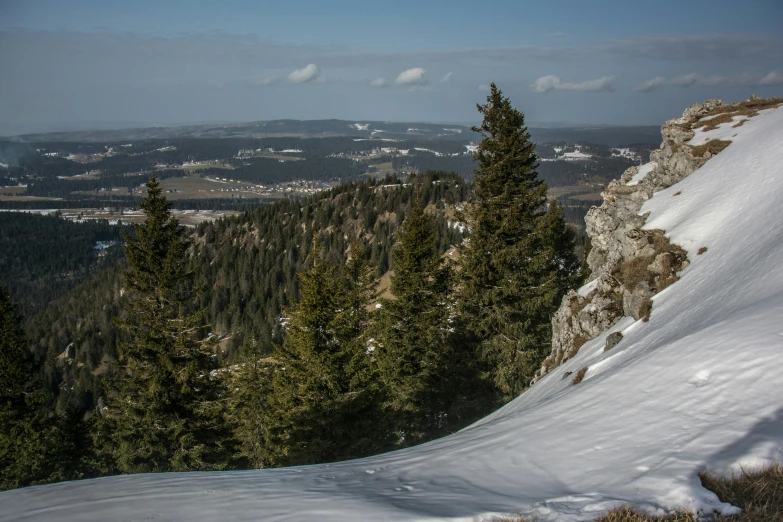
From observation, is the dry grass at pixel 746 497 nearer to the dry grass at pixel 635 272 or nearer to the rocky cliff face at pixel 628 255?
the rocky cliff face at pixel 628 255

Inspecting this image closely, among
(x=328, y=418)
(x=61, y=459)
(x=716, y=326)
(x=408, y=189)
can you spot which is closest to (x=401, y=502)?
(x=716, y=326)

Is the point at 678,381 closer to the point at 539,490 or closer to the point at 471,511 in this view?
the point at 539,490

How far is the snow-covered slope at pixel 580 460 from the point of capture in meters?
5.78

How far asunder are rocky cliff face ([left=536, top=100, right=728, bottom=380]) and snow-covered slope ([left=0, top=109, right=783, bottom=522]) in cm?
414

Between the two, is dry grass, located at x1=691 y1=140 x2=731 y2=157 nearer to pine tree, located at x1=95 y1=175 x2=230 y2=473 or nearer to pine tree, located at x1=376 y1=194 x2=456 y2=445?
pine tree, located at x1=376 y1=194 x2=456 y2=445

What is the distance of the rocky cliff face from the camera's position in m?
15.7

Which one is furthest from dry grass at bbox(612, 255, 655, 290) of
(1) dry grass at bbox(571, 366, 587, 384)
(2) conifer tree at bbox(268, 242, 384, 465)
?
(2) conifer tree at bbox(268, 242, 384, 465)

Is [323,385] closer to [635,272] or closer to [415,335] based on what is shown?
[415,335]

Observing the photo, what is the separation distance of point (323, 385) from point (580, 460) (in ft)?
44.7

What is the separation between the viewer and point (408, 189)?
114 meters

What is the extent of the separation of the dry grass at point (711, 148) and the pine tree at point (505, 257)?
7434mm

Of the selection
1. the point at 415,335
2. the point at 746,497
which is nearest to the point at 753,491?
the point at 746,497

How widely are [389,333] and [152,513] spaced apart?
16619mm

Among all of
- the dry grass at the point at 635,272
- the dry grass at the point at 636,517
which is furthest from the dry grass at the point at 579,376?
the dry grass at the point at 636,517
